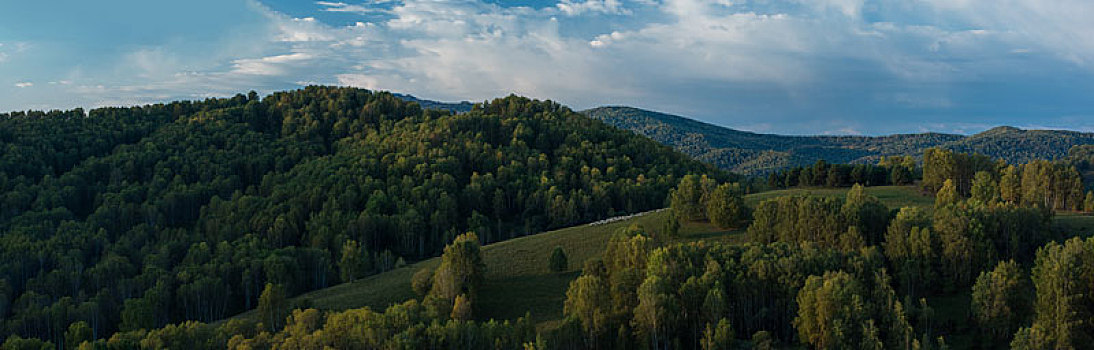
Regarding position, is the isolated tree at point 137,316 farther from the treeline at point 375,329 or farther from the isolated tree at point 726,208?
the isolated tree at point 726,208

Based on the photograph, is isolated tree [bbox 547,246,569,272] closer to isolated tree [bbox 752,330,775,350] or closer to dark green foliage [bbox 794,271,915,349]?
isolated tree [bbox 752,330,775,350]

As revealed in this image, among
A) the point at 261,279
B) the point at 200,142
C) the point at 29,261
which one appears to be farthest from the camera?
the point at 200,142

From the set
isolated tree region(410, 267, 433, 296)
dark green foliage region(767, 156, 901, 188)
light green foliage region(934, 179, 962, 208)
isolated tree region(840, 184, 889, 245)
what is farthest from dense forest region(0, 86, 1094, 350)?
light green foliage region(934, 179, 962, 208)

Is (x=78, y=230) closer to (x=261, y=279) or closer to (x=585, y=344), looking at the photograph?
(x=261, y=279)

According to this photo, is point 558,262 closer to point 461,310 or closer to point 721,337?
point 461,310

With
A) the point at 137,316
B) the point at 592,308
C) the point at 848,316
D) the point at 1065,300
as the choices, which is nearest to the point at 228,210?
the point at 137,316

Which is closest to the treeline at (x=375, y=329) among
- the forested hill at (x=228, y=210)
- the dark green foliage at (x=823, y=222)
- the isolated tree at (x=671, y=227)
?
the forested hill at (x=228, y=210)

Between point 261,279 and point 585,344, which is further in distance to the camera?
point 261,279

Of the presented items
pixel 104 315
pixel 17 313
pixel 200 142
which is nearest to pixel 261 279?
pixel 104 315
